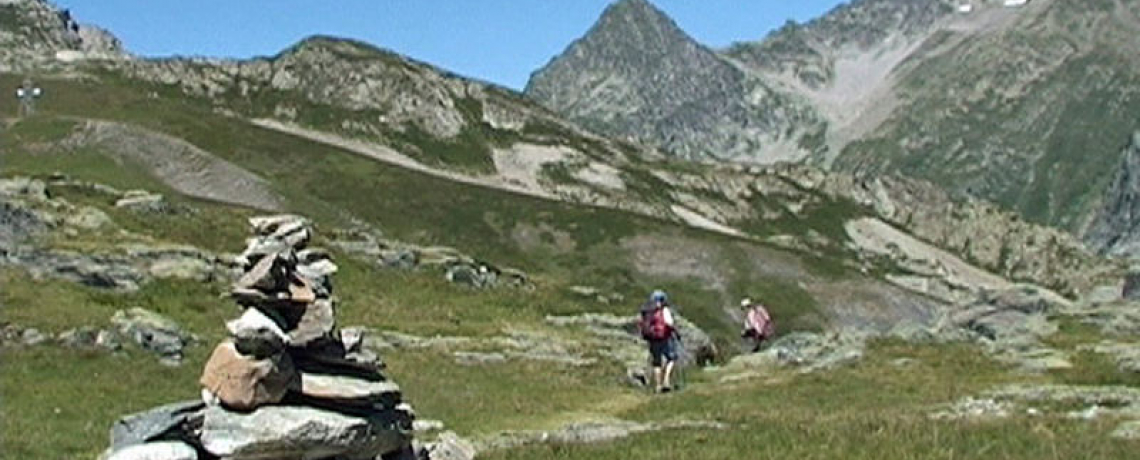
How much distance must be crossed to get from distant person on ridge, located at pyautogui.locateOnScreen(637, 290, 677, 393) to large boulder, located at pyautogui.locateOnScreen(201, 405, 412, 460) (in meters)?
27.6

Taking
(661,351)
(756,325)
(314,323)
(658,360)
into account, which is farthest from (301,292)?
(756,325)

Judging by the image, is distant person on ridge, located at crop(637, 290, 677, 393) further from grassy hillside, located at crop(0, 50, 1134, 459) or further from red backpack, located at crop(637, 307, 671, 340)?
grassy hillside, located at crop(0, 50, 1134, 459)

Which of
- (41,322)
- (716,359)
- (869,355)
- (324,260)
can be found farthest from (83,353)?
(716,359)

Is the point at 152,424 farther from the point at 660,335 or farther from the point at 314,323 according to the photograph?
the point at 660,335

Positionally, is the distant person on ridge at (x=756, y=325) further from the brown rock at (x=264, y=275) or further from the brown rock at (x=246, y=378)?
the brown rock at (x=246, y=378)

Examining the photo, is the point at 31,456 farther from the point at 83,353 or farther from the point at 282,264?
the point at 83,353

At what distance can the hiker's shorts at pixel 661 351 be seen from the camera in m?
47.6

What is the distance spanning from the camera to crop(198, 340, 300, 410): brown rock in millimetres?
18781

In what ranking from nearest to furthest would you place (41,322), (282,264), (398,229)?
(282,264)
(41,322)
(398,229)

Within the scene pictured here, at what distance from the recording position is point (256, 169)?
196 metres

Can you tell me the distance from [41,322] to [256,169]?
153320 mm

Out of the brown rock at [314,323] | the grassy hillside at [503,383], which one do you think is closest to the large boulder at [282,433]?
the brown rock at [314,323]

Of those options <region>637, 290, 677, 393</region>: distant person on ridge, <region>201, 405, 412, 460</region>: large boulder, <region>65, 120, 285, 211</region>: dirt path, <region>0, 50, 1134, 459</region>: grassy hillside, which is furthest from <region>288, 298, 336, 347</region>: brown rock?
<region>65, 120, 285, 211</region>: dirt path

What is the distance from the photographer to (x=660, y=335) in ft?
155
